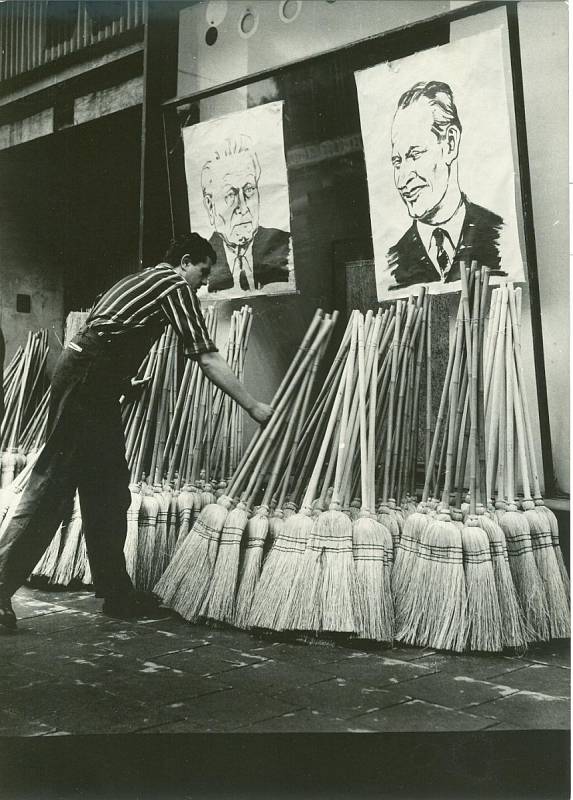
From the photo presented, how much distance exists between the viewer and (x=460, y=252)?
3.66m

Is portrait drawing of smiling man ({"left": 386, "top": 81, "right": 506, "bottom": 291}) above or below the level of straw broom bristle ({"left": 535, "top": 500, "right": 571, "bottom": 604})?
above

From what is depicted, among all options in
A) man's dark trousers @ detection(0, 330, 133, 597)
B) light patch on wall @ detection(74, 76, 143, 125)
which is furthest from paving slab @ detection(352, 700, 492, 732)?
light patch on wall @ detection(74, 76, 143, 125)

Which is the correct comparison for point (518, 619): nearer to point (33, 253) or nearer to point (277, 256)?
point (277, 256)

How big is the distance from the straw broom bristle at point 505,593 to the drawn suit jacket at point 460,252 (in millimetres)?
1106

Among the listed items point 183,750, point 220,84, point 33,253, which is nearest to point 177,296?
point 33,253

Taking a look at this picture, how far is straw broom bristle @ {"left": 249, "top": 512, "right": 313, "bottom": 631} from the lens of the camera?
3.38 meters

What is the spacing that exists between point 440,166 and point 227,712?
94.4 inches

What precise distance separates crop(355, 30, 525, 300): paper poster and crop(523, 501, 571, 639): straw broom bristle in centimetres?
102

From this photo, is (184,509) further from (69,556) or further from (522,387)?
(522,387)

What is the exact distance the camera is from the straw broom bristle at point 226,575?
3539 mm

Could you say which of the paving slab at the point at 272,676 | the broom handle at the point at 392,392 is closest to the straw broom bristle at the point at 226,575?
the paving slab at the point at 272,676

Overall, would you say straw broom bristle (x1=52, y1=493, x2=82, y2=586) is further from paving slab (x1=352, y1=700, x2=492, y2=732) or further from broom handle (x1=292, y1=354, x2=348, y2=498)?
paving slab (x1=352, y1=700, x2=492, y2=732)

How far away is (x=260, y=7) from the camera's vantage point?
4.14 meters

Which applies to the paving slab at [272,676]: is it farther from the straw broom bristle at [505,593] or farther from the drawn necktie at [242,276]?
the drawn necktie at [242,276]
